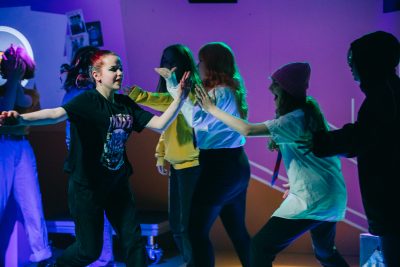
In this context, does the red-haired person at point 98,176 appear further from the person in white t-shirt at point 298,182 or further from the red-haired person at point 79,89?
the red-haired person at point 79,89

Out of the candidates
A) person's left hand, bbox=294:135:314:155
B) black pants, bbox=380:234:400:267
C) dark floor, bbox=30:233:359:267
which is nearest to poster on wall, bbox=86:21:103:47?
dark floor, bbox=30:233:359:267

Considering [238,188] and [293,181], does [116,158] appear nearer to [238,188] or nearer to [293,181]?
[238,188]

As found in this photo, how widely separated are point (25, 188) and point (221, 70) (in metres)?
1.87

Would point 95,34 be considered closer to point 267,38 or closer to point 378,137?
point 267,38

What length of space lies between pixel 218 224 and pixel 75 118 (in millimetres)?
2392

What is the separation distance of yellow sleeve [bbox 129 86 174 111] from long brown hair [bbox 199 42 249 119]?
442 mm

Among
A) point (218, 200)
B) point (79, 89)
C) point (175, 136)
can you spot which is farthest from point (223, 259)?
point (79, 89)

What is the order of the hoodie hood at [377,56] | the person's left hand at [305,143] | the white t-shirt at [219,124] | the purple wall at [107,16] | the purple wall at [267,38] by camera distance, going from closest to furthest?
the hoodie hood at [377,56] → the person's left hand at [305,143] → the white t-shirt at [219,124] → the purple wall at [267,38] → the purple wall at [107,16]

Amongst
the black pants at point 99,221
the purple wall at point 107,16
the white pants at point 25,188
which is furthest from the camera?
the purple wall at point 107,16

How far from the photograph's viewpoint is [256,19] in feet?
16.9

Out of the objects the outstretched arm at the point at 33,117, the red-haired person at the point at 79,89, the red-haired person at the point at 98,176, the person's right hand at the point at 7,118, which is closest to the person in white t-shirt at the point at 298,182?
the red-haired person at the point at 98,176

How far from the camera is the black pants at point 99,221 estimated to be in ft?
11.0

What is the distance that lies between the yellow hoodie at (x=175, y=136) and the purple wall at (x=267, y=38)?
4.30 feet

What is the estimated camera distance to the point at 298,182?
3084 millimetres
